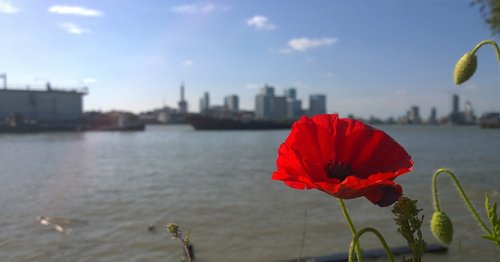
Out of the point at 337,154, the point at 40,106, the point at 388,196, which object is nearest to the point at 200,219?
the point at 337,154

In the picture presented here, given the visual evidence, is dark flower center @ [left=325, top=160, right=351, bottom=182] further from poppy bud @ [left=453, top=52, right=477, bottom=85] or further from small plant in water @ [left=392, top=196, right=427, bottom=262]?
poppy bud @ [left=453, top=52, right=477, bottom=85]

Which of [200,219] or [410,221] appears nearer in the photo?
[410,221]

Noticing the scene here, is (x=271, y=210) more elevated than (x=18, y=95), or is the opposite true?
(x=18, y=95)

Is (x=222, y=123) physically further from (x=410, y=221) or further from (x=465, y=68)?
(x=410, y=221)

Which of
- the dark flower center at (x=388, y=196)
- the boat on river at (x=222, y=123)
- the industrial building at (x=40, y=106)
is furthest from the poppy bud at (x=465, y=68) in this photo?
the boat on river at (x=222, y=123)

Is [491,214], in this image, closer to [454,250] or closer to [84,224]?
[454,250]

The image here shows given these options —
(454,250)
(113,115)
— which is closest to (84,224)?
(454,250)
